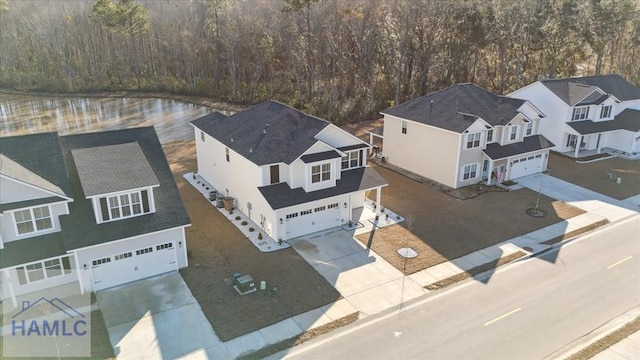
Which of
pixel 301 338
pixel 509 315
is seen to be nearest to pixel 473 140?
pixel 509 315

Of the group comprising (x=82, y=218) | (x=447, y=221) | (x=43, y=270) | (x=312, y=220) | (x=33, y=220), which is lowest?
(x=447, y=221)

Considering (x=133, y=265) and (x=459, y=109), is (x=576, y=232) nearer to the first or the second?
(x=459, y=109)

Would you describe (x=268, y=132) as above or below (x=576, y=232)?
above

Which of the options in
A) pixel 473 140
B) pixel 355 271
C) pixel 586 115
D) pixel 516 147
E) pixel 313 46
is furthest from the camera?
pixel 313 46

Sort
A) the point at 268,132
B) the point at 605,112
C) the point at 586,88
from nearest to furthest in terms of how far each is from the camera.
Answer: the point at 268,132 < the point at 586,88 < the point at 605,112

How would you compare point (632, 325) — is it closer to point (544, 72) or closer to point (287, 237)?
point (287, 237)
